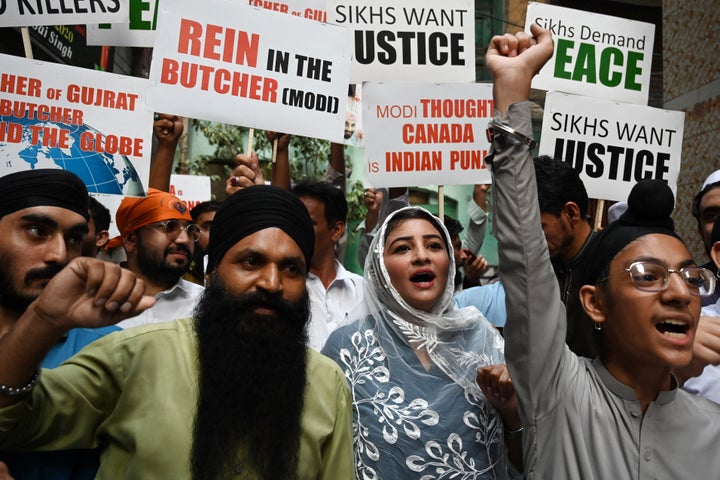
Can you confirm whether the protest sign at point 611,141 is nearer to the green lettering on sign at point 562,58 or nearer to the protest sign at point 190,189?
the green lettering on sign at point 562,58

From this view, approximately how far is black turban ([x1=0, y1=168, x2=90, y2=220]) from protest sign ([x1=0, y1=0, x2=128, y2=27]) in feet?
6.60

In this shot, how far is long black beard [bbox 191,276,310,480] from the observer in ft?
6.22

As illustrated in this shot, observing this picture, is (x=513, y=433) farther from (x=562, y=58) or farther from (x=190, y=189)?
(x=190, y=189)

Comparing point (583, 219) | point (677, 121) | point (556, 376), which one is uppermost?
point (677, 121)

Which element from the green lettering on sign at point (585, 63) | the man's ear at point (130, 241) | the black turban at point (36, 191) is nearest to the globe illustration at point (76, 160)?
the man's ear at point (130, 241)

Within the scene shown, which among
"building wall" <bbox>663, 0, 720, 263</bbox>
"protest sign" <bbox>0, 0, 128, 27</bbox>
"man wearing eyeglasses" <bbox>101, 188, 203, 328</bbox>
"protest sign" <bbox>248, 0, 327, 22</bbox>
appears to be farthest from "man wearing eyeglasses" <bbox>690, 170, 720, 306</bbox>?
"protest sign" <bbox>0, 0, 128, 27</bbox>

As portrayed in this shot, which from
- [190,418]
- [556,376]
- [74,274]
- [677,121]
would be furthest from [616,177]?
[74,274]

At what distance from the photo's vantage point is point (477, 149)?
4578mm

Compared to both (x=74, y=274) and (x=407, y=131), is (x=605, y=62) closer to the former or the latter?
(x=407, y=131)

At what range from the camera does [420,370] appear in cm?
265

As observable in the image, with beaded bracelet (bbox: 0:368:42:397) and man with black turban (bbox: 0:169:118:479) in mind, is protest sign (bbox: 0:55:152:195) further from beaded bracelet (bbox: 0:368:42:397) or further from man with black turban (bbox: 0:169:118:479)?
beaded bracelet (bbox: 0:368:42:397)

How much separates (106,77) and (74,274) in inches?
109

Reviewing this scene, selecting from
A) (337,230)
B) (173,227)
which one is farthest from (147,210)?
(337,230)

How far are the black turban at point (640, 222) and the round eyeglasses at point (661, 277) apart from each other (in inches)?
3.9
